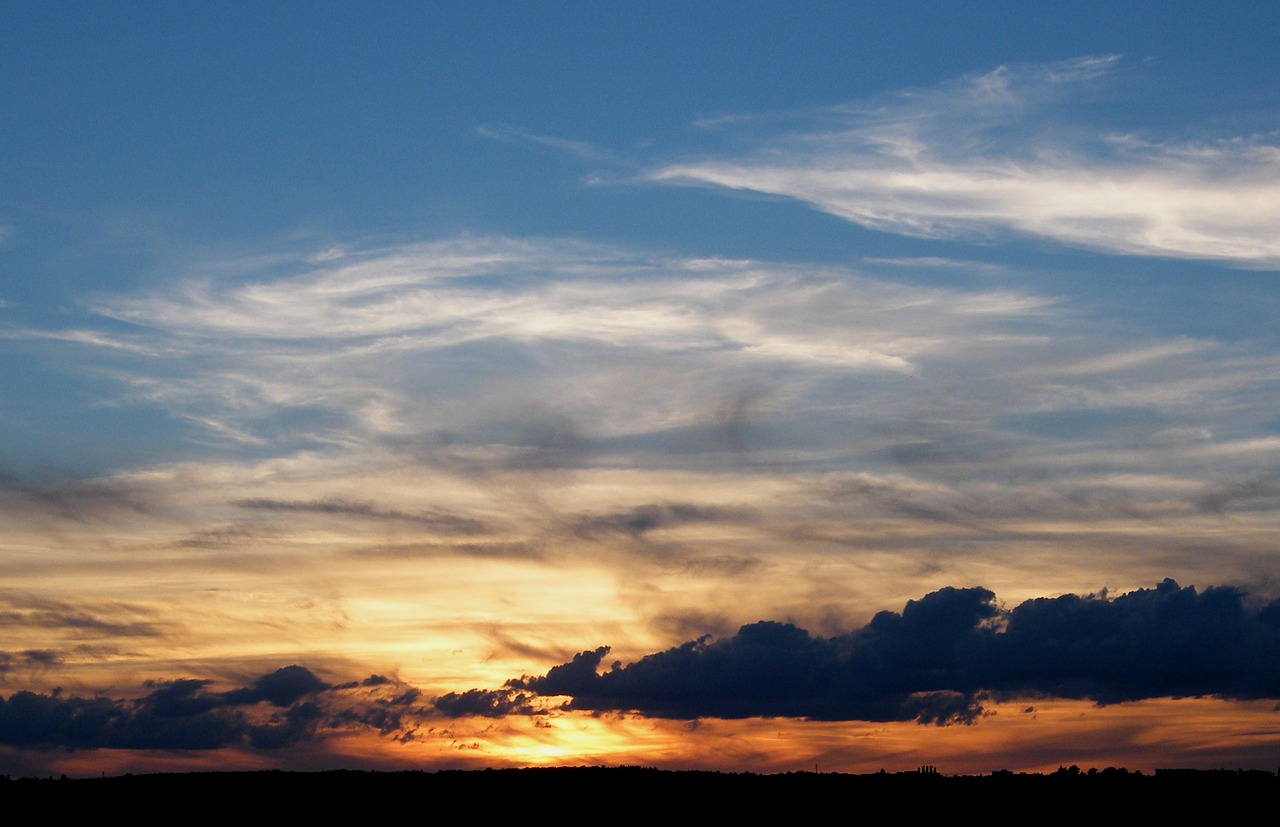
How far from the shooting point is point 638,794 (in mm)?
A: 149500

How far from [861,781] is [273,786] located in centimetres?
6288

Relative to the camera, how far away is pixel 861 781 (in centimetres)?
15438

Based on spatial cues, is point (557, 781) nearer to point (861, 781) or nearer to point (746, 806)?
point (746, 806)

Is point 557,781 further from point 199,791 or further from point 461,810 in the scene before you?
point 199,791

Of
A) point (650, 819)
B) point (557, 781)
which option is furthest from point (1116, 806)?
point (557, 781)

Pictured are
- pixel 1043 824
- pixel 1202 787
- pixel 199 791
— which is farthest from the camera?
pixel 199 791

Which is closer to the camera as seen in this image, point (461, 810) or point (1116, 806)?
point (1116, 806)

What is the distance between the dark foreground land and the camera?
136m

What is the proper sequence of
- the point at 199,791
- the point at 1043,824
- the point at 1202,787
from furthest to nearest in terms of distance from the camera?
the point at 199,791 < the point at 1202,787 < the point at 1043,824

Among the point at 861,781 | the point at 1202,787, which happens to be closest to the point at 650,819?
the point at 861,781

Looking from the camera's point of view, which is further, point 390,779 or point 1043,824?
point 390,779

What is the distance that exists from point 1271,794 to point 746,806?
1952 inches

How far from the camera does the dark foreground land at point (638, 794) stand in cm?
13625

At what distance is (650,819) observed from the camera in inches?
5468
